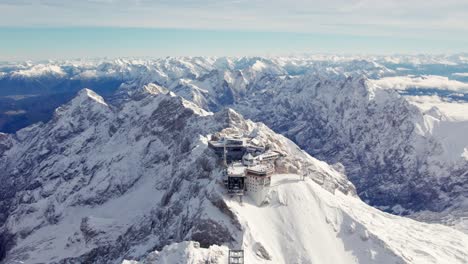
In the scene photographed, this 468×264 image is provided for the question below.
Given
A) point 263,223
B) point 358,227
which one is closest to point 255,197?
point 263,223

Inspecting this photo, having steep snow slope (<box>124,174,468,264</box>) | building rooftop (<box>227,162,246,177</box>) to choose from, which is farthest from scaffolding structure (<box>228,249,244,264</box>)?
building rooftop (<box>227,162,246,177</box>)

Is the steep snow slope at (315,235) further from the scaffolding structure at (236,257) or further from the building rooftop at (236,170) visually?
the scaffolding structure at (236,257)

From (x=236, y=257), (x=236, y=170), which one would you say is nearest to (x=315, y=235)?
(x=236, y=170)

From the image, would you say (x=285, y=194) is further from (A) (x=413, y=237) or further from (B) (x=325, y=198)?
(A) (x=413, y=237)

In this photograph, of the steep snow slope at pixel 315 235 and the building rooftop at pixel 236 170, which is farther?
the building rooftop at pixel 236 170

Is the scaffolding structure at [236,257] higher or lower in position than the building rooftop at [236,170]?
lower

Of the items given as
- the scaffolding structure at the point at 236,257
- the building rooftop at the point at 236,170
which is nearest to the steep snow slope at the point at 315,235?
the building rooftop at the point at 236,170

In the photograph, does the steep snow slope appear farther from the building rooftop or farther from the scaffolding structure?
the scaffolding structure

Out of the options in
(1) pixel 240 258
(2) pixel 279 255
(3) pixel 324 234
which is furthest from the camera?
(3) pixel 324 234

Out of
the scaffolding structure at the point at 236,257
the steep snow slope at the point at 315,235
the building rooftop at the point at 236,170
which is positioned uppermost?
the building rooftop at the point at 236,170

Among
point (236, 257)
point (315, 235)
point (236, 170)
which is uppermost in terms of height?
point (236, 170)

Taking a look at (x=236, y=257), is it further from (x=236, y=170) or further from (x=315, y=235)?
(x=236, y=170)
